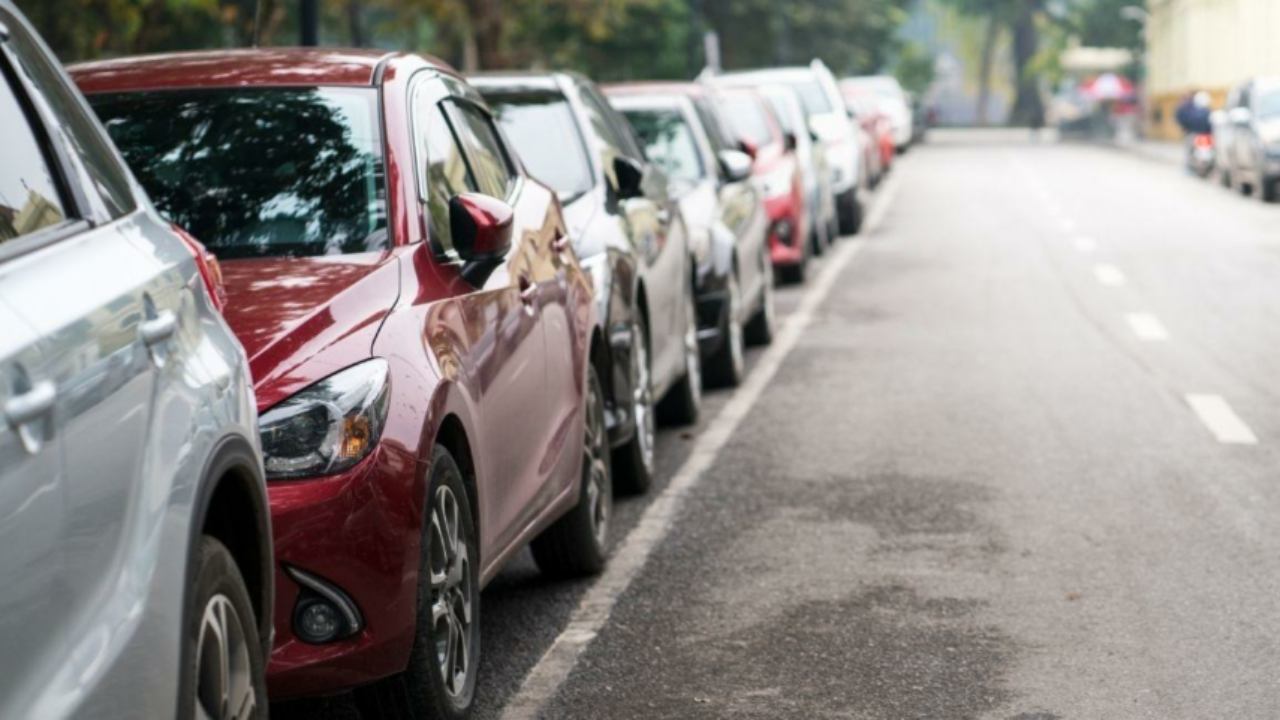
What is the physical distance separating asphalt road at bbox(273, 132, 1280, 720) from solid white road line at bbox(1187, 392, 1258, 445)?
0.09ft

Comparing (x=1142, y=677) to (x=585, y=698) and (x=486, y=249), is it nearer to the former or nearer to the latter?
(x=585, y=698)

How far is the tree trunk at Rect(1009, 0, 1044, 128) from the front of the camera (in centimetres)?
9725

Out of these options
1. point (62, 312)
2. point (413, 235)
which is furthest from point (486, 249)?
point (62, 312)

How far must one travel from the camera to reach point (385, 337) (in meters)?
5.20

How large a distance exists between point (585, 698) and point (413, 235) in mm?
1228

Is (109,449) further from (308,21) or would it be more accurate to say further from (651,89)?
(308,21)

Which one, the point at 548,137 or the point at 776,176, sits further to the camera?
the point at 776,176

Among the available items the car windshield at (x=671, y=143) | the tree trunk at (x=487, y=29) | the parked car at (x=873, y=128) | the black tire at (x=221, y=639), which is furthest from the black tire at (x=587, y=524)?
the parked car at (x=873, y=128)

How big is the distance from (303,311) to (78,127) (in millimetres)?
1398

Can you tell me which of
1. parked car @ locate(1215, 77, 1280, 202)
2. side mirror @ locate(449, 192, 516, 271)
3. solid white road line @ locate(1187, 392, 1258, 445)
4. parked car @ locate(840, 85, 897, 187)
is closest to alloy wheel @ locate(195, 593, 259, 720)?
side mirror @ locate(449, 192, 516, 271)

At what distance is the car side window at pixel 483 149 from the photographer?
22.2 ft

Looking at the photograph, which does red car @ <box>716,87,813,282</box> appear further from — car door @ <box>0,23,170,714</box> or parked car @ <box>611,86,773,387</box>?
car door @ <box>0,23,170,714</box>

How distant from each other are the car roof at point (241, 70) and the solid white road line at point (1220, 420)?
15.3 feet

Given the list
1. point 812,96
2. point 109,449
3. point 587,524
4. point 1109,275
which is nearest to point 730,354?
point 587,524
